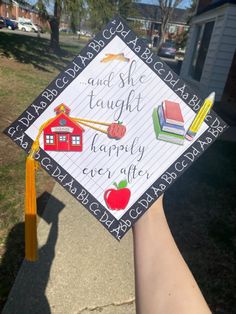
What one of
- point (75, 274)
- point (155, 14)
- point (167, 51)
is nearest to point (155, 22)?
point (155, 14)

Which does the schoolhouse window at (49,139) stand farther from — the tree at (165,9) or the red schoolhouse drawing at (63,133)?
the tree at (165,9)

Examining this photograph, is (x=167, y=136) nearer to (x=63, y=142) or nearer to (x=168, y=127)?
(x=168, y=127)

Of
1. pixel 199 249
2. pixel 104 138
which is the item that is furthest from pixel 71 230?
pixel 104 138

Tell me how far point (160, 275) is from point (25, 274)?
5.08 feet

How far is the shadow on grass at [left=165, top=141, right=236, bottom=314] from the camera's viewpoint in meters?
2.56

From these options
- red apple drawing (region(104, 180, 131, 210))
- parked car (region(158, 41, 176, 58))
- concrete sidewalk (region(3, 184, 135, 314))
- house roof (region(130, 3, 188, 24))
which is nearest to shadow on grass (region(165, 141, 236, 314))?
concrete sidewalk (region(3, 184, 135, 314))

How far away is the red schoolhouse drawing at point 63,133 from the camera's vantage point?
1.39 metres

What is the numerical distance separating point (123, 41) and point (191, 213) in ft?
8.60

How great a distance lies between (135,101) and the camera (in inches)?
55.3

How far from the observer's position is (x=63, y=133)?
1.38m

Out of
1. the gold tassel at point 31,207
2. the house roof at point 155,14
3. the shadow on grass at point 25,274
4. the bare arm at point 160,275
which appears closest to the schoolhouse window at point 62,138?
the gold tassel at point 31,207

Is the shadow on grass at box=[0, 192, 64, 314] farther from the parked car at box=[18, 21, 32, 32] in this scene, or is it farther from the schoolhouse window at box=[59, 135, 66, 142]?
the parked car at box=[18, 21, 32, 32]

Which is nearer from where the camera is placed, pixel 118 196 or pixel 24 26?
pixel 118 196

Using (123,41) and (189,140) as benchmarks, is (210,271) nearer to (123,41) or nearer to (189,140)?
(189,140)
